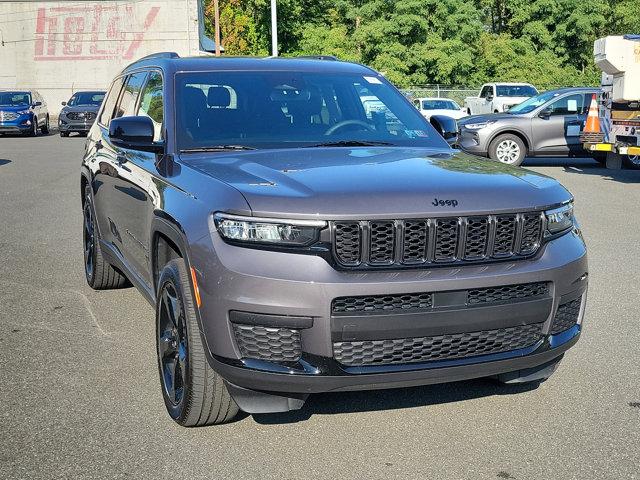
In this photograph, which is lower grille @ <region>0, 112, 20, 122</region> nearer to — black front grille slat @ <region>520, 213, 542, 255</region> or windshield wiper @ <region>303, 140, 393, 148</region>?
windshield wiper @ <region>303, 140, 393, 148</region>

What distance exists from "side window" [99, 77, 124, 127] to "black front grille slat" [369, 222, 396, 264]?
141 inches

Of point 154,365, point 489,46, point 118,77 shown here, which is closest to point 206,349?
point 154,365

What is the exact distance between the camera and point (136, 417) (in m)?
4.18

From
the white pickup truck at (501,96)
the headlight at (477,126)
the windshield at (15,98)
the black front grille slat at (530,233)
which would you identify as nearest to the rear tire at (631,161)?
the headlight at (477,126)

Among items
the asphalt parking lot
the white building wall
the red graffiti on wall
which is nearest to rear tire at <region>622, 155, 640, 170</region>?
the asphalt parking lot

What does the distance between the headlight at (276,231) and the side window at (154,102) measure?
1507 millimetres

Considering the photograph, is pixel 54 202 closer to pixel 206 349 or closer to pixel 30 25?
pixel 206 349

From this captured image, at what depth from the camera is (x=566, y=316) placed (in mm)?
3904

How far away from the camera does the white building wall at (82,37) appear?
5022 cm

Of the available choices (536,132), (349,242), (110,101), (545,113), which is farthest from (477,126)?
(349,242)

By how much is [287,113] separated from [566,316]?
198 centimetres

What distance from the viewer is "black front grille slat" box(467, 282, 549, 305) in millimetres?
3566

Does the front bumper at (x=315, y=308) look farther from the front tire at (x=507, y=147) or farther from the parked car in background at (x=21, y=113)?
the parked car in background at (x=21, y=113)

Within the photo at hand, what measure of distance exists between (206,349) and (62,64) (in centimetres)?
5073
